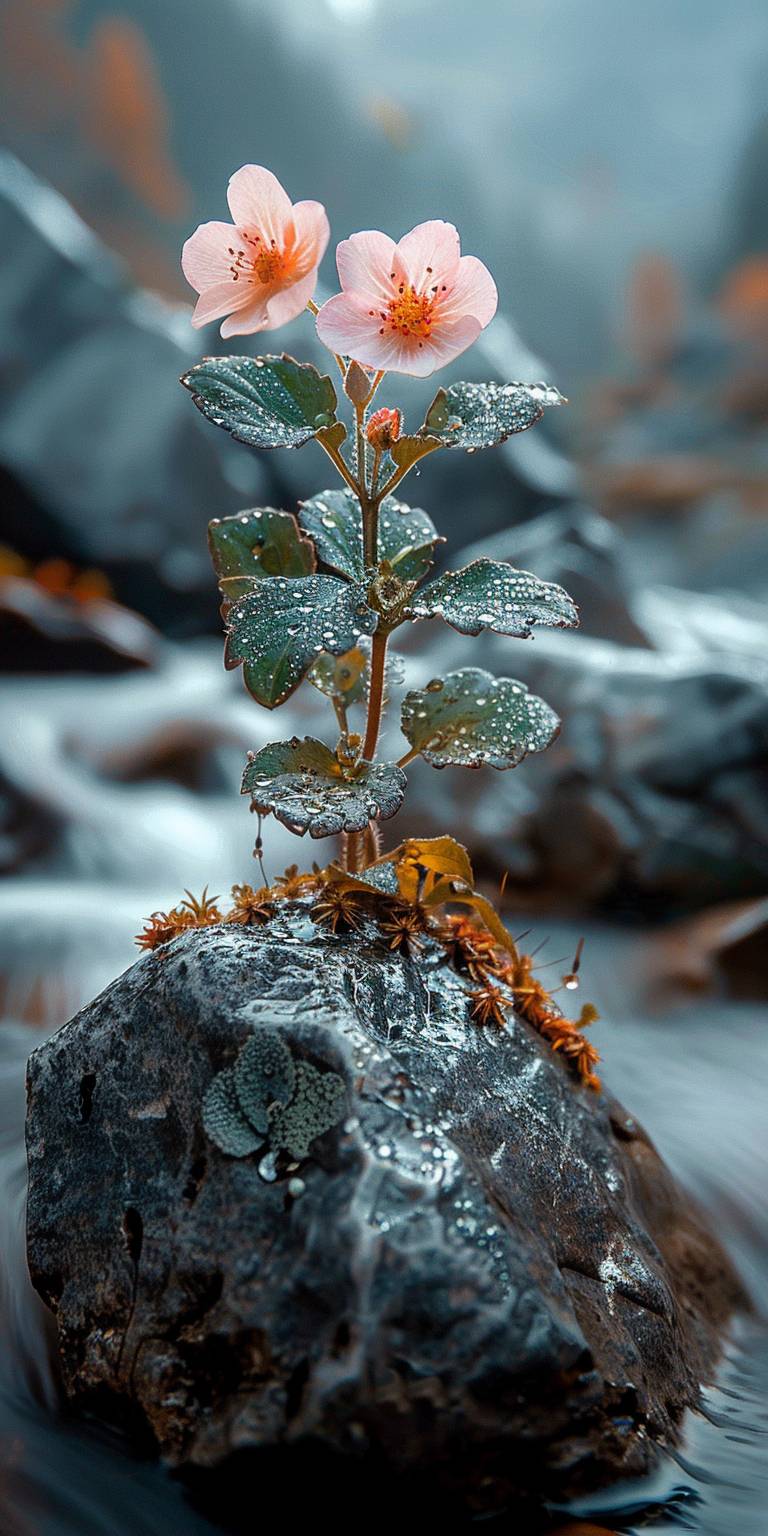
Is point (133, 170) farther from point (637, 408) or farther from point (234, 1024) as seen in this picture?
point (234, 1024)

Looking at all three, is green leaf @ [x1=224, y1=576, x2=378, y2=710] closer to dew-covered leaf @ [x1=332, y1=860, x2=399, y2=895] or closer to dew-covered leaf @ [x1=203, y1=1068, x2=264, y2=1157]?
dew-covered leaf @ [x1=332, y1=860, x2=399, y2=895]

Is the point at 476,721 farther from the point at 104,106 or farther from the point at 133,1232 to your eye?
the point at 104,106

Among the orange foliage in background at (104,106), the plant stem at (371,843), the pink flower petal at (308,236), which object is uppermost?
the orange foliage in background at (104,106)

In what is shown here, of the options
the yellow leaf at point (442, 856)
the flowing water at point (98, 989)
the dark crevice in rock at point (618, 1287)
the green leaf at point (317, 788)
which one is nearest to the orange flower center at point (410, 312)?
the green leaf at point (317, 788)

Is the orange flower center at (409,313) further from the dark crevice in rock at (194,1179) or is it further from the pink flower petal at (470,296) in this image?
the dark crevice in rock at (194,1179)

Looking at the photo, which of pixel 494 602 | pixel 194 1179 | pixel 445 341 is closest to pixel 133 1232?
pixel 194 1179

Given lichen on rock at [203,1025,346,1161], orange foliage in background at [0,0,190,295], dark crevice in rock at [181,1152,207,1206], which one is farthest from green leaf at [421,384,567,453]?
orange foliage in background at [0,0,190,295]
